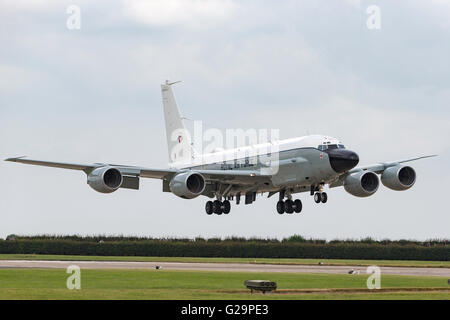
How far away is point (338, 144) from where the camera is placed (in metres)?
69.5

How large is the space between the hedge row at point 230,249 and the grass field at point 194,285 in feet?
110

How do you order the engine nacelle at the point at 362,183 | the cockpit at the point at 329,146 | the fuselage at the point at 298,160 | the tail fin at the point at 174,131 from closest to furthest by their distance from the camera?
the fuselage at the point at 298,160
the cockpit at the point at 329,146
the engine nacelle at the point at 362,183
the tail fin at the point at 174,131

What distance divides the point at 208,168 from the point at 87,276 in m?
28.7

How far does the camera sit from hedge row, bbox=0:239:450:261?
94.2 m

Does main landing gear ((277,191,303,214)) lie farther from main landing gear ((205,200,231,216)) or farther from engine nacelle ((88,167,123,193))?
engine nacelle ((88,167,123,193))

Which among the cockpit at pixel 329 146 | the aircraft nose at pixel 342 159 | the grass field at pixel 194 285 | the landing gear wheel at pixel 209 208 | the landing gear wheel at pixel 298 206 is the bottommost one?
the grass field at pixel 194 285

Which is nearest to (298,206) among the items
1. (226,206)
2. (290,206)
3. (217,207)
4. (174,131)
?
(290,206)

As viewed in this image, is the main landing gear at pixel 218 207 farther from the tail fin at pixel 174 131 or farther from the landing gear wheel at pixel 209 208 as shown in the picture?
the tail fin at pixel 174 131

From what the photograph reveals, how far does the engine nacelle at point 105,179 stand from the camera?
70.7 metres

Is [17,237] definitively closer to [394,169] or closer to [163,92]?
[163,92]

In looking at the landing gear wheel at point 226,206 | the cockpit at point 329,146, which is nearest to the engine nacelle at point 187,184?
the landing gear wheel at point 226,206

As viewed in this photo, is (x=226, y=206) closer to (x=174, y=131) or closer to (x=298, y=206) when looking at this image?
(x=298, y=206)

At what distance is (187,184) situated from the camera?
2867 inches
